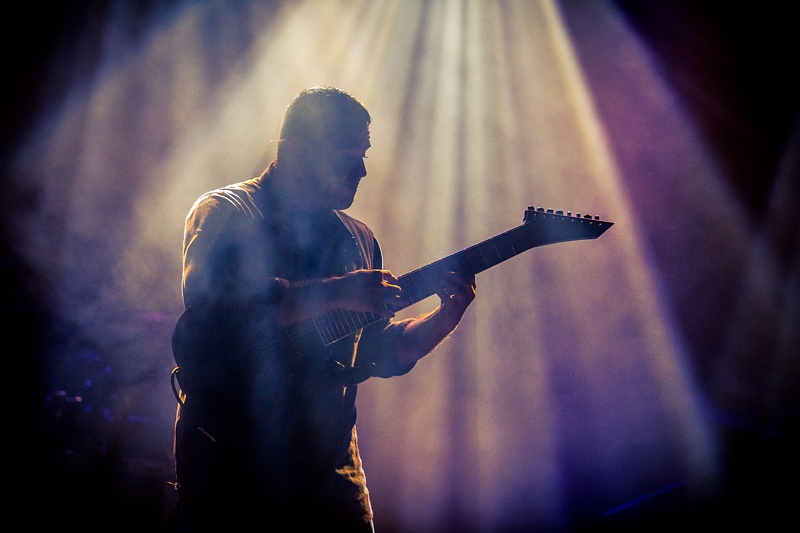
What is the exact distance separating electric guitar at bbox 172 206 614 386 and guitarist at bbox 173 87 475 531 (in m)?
0.01

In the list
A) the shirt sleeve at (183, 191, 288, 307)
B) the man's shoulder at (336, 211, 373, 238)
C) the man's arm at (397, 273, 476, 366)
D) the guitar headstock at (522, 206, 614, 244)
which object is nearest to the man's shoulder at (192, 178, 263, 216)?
the shirt sleeve at (183, 191, 288, 307)

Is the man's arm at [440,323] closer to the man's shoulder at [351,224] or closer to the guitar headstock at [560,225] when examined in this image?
the guitar headstock at [560,225]

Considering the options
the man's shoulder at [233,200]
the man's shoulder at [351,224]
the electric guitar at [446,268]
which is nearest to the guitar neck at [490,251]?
the electric guitar at [446,268]

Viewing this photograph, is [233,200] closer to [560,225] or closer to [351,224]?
[351,224]

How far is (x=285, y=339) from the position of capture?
1860 mm

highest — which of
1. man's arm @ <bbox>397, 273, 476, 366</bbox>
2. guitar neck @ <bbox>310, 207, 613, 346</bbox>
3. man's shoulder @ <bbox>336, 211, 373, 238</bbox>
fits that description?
man's shoulder @ <bbox>336, 211, 373, 238</bbox>

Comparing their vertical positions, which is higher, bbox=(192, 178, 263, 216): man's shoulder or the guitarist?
bbox=(192, 178, 263, 216): man's shoulder

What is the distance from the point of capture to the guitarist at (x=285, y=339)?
170 centimetres

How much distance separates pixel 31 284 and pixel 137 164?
4.74 feet

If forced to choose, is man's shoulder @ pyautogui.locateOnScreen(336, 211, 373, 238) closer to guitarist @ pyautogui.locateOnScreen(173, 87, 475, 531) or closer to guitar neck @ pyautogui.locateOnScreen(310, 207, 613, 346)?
guitarist @ pyautogui.locateOnScreen(173, 87, 475, 531)

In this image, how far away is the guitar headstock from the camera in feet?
7.50

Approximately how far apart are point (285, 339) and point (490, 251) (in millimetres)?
930

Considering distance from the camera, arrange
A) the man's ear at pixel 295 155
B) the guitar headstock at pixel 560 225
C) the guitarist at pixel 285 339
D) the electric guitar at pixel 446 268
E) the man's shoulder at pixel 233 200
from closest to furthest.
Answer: the guitarist at pixel 285 339
the man's shoulder at pixel 233 200
the electric guitar at pixel 446 268
the man's ear at pixel 295 155
the guitar headstock at pixel 560 225

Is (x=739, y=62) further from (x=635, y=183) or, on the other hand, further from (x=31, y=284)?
(x=31, y=284)
